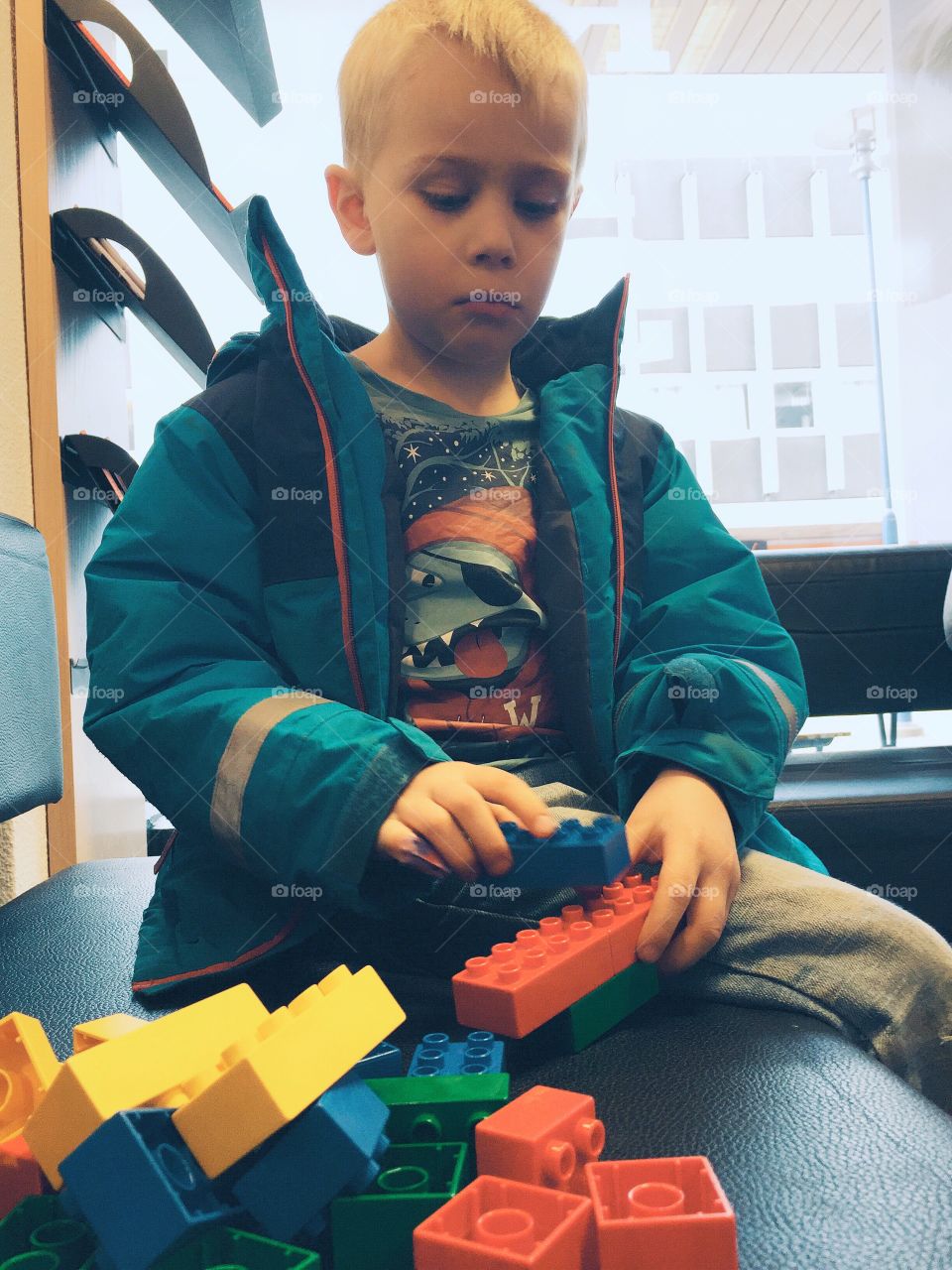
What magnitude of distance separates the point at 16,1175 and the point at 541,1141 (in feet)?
0.50

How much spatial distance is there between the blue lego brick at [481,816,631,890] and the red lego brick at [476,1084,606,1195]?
0.12m

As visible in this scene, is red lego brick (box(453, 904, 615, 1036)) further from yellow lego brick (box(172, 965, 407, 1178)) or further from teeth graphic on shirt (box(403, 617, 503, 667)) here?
teeth graphic on shirt (box(403, 617, 503, 667))

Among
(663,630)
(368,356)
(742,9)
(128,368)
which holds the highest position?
(742,9)

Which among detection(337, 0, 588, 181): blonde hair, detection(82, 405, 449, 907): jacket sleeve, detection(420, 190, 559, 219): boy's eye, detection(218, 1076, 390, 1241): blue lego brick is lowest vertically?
detection(218, 1076, 390, 1241): blue lego brick

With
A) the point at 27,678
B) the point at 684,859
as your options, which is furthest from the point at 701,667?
the point at 27,678

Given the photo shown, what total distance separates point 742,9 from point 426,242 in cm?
212

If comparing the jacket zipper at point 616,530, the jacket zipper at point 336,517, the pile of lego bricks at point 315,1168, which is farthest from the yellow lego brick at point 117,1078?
the jacket zipper at point 616,530

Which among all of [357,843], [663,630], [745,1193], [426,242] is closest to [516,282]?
[426,242]

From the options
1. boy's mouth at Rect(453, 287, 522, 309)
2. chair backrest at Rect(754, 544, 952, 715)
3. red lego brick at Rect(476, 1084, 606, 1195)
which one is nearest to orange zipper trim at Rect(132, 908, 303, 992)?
red lego brick at Rect(476, 1084, 606, 1195)

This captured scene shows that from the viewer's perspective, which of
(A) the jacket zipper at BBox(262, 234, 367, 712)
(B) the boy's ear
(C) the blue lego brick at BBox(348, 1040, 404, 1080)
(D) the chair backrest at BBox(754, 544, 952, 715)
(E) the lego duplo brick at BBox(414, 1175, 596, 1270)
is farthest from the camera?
(D) the chair backrest at BBox(754, 544, 952, 715)

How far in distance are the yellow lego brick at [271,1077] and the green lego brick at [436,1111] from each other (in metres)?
0.02

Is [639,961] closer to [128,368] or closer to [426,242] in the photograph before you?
[426,242]

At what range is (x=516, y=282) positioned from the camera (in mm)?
603

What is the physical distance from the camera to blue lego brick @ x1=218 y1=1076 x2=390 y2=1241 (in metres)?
0.26
